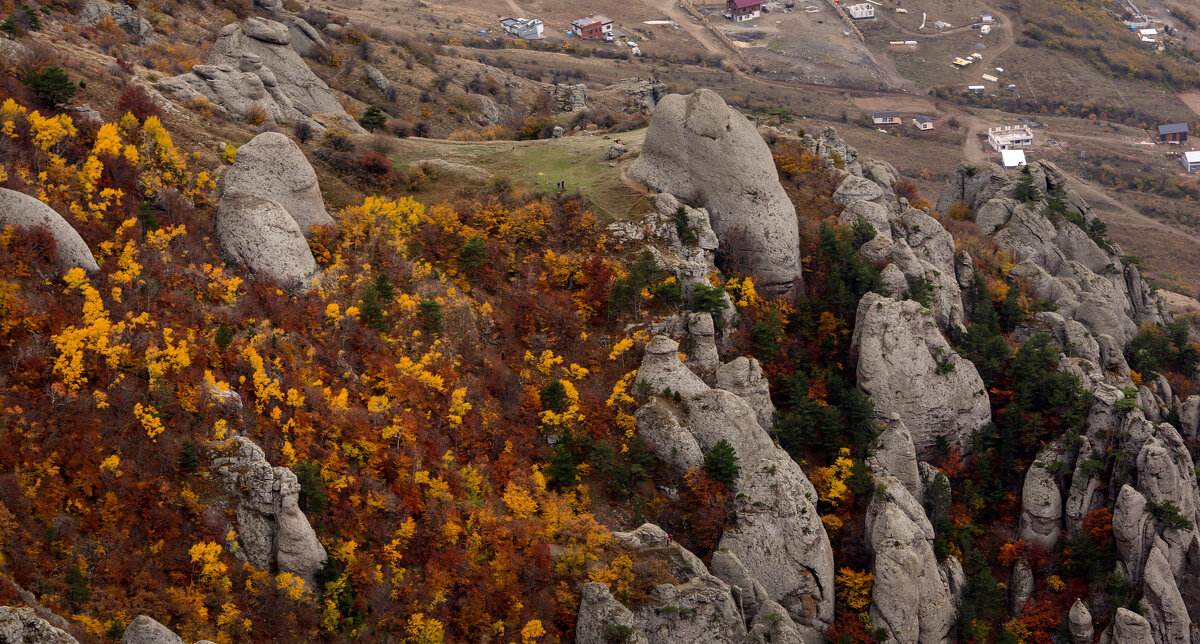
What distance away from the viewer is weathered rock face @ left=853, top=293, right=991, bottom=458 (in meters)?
59.2

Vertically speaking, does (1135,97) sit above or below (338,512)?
below

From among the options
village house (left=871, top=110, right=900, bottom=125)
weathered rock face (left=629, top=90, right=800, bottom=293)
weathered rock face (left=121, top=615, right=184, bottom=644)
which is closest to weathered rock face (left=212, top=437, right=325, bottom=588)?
weathered rock face (left=121, top=615, right=184, bottom=644)

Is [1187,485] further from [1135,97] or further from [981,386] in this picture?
[1135,97]

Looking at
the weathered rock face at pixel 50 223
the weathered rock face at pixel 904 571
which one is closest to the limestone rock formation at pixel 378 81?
the weathered rock face at pixel 50 223

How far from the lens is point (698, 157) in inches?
2579

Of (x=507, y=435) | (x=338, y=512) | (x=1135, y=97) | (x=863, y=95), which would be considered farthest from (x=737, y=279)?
(x=1135, y=97)

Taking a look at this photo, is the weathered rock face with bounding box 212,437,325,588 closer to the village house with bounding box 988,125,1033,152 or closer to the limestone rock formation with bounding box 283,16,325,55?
the limestone rock formation with bounding box 283,16,325,55

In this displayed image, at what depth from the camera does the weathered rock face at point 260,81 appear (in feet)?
207

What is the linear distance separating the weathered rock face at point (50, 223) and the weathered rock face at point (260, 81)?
888 inches

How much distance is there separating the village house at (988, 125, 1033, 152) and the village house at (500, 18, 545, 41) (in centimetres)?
9434

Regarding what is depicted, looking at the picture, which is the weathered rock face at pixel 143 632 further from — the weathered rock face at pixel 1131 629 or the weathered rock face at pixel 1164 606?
the weathered rock face at pixel 1164 606

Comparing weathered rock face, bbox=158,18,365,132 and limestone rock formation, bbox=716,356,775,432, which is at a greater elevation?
weathered rock face, bbox=158,18,365,132

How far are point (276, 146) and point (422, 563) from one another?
27.4 meters

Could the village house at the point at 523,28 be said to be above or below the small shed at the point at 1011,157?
above
